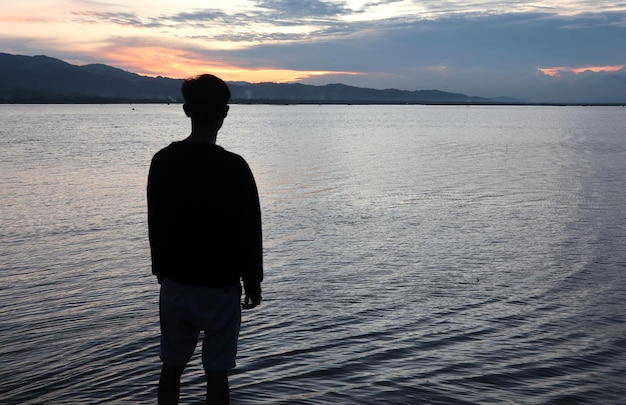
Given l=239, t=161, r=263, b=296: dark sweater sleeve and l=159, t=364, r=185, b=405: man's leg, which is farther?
l=159, t=364, r=185, b=405: man's leg

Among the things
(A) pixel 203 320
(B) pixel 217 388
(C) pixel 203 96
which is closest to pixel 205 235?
(A) pixel 203 320

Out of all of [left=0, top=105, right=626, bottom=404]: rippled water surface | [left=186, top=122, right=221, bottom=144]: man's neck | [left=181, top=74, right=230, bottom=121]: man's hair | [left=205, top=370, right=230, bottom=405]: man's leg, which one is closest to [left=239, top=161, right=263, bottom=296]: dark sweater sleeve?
[left=186, top=122, right=221, bottom=144]: man's neck

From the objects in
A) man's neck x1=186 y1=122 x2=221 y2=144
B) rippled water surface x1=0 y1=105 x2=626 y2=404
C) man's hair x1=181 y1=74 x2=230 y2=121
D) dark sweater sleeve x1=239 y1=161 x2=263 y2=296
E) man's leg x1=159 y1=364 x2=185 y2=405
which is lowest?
rippled water surface x1=0 y1=105 x2=626 y2=404

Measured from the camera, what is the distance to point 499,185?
24781 millimetres

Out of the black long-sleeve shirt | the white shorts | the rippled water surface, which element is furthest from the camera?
the rippled water surface

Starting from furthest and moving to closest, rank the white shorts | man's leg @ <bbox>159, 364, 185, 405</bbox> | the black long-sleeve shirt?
man's leg @ <bbox>159, 364, 185, 405</bbox> → the white shorts → the black long-sleeve shirt

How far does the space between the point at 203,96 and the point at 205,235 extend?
837 mm

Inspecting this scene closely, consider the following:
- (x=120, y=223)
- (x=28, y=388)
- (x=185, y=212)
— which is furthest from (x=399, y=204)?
(x=185, y=212)

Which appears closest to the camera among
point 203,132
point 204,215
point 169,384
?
point 204,215

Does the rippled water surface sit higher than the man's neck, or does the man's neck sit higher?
the man's neck

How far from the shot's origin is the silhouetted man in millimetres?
3594

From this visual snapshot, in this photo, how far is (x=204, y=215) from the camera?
363 cm

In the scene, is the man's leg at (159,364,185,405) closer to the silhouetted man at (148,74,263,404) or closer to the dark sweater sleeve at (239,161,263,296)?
the silhouetted man at (148,74,263,404)

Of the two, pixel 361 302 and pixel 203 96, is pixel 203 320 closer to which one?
pixel 203 96
